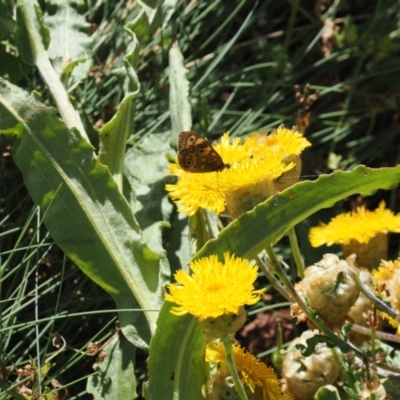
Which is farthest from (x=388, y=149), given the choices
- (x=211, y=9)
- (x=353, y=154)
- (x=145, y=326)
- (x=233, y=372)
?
(x=233, y=372)

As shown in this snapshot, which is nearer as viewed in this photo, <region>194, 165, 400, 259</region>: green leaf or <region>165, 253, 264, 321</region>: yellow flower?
<region>165, 253, 264, 321</region>: yellow flower

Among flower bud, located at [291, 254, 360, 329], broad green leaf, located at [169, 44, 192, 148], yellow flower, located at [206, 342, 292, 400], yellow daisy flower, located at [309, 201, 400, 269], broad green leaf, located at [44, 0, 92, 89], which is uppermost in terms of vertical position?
broad green leaf, located at [44, 0, 92, 89]

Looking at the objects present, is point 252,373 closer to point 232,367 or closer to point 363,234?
point 232,367

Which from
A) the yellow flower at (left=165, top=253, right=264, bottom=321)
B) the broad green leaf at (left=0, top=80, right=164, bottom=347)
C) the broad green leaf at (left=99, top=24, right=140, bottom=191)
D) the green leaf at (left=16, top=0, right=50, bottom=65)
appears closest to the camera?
the yellow flower at (left=165, top=253, right=264, bottom=321)

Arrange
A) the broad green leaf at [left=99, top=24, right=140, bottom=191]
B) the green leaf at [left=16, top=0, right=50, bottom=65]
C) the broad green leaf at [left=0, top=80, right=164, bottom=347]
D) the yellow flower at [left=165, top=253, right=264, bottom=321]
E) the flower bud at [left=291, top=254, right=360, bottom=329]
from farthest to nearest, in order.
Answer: the green leaf at [left=16, top=0, right=50, bottom=65], the broad green leaf at [left=99, top=24, right=140, bottom=191], the broad green leaf at [left=0, top=80, right=164, bottom=347], the flower bud at [left=291, top=254, right=360, bottom=329], the yellow flower at [left=165, top=253, right=264, bottom=321]

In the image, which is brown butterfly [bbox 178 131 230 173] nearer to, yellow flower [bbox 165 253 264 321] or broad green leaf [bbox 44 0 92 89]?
yellow flower [bbox 165 253 264 321]

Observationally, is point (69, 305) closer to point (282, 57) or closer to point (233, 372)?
point (233, 372)

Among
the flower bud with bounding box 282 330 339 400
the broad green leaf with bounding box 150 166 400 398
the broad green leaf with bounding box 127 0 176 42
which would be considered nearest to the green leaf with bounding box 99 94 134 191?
the broad green leaf with bounding box 127 0 176 42

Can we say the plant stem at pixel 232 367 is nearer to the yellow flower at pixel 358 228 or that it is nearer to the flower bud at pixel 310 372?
the flower bud at pixel 310 372
